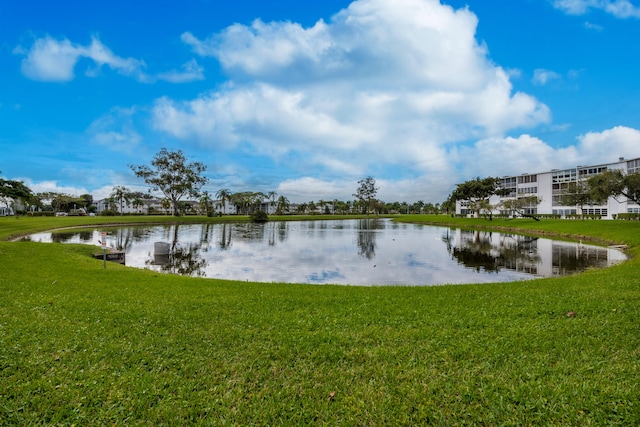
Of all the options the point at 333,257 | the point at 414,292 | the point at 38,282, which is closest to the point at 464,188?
the point at 333,257

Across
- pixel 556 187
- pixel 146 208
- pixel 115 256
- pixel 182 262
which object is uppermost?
pixel 556 187

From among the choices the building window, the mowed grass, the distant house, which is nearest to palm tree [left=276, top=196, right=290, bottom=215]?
the distant house

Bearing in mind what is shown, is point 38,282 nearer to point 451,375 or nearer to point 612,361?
point 451,375

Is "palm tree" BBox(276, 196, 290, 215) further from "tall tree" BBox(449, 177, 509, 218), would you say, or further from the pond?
the pond

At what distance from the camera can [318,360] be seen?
477cm

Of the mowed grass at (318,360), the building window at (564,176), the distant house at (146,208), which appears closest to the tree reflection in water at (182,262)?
the mowed grass at (318,360)

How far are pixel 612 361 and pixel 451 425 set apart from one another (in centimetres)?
290

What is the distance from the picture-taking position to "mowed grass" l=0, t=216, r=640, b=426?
3648 mm

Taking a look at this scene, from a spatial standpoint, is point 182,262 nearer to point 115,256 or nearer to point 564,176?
point 115,256

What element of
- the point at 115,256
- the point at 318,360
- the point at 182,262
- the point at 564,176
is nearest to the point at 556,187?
the point at 564,176

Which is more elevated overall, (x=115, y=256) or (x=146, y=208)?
(x=146, y=208)

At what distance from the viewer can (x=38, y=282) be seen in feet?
32.0

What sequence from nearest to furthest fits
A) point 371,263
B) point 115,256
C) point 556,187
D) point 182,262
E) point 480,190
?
point 371,263, point 115,256, point 182,262, point 480,190, point 556,187

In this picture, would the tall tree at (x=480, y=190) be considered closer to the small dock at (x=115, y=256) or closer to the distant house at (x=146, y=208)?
the small dock at (x=115, y=256)
